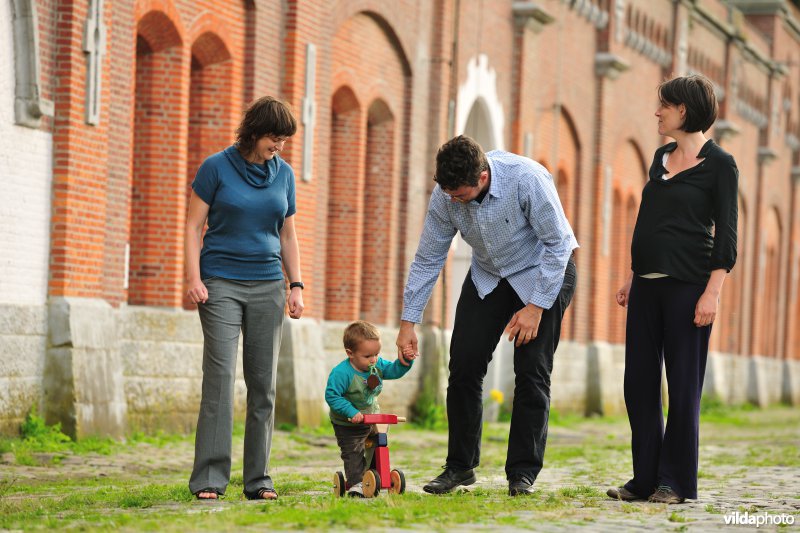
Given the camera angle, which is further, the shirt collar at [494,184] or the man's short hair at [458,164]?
the shirt collar at [494,184]

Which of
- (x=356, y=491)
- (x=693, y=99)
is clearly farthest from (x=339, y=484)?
(x=693, y=99)

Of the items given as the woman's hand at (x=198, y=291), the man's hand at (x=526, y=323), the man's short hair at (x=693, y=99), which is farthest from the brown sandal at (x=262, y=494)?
the man's short hair at (x=693, y=99)

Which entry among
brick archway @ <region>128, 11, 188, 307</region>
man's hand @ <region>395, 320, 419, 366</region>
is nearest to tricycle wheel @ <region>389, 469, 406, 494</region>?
man's hand @ <region>395, 320, 419, 366</region>

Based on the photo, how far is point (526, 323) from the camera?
7746 millimetres

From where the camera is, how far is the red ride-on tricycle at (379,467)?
303 inches

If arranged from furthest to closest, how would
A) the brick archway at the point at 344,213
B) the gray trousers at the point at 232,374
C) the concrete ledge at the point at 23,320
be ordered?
the brick archway at the point at 344,213
the concrete ledge at the point at 23,320
the gray trousers at the point at 232,374

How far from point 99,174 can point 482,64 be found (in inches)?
374

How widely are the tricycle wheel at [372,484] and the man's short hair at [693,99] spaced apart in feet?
7.53

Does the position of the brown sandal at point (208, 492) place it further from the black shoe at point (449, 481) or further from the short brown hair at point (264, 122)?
the short brown hair at point (264, 122)

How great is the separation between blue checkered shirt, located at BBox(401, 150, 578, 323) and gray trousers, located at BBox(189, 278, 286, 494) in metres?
0.71

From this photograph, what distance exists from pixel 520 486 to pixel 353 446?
86cm

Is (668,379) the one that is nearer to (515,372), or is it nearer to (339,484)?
(515,372)

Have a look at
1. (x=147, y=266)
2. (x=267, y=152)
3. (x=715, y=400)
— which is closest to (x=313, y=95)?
(x=147, y=266)

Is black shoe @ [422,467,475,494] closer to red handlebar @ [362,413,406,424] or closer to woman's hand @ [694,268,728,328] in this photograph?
red handlebar @ [362,413,406,424]
